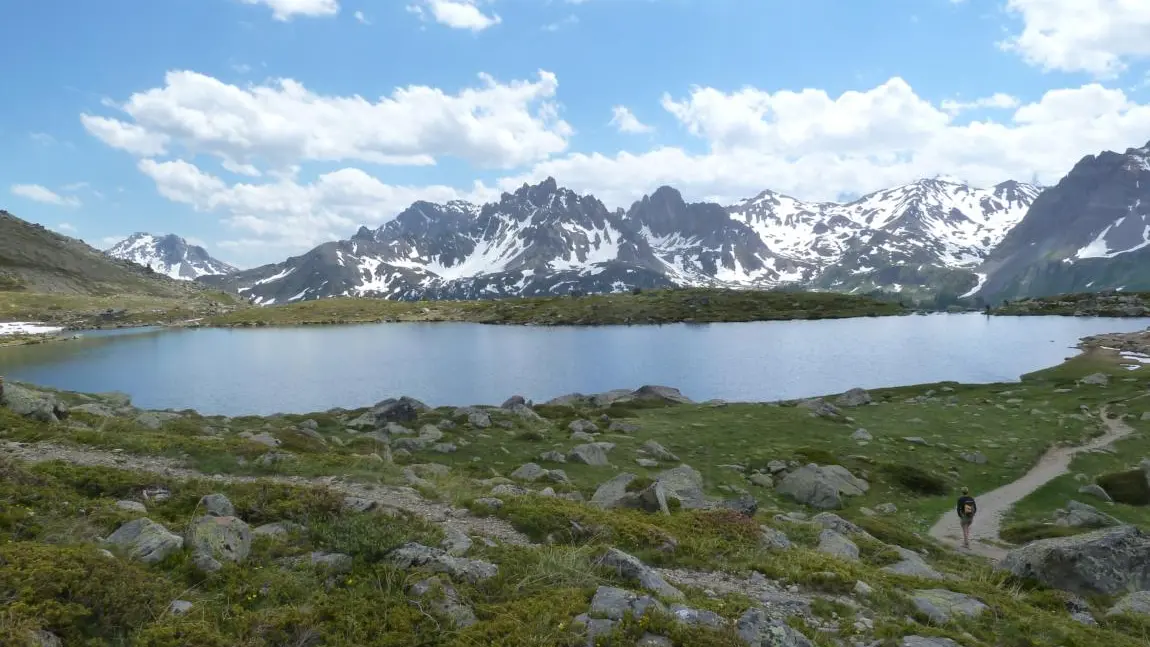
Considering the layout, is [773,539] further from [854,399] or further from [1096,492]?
[854,399]

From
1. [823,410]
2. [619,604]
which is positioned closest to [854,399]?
[823,410]

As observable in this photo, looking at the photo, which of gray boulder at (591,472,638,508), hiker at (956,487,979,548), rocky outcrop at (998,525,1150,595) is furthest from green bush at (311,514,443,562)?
hiker at (956,487,979,548)

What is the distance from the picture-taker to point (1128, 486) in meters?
35.1

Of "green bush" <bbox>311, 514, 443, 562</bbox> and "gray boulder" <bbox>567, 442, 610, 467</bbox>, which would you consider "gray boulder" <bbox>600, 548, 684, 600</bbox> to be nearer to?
"green bush" <bbox>311, 514, 443, 562</bbox>

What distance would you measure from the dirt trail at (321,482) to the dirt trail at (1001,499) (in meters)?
21.9

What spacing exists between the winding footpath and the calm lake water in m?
40.9

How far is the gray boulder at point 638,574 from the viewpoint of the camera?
39.1 feet

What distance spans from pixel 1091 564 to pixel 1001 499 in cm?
2169

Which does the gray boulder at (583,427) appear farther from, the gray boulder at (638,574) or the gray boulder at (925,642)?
the gray boulder at (925,642)

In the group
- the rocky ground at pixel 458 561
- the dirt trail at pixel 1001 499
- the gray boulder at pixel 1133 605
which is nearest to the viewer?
the rocky ground at pixel 458 561

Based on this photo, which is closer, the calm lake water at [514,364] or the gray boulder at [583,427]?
the gray boulder at [583,427]

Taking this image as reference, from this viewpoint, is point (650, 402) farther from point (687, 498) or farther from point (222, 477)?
point (222, 477)

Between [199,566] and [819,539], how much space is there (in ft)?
58.5

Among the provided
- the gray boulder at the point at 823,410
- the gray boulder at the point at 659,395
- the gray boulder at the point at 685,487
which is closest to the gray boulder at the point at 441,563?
the gray boulder at the point at 685,487
